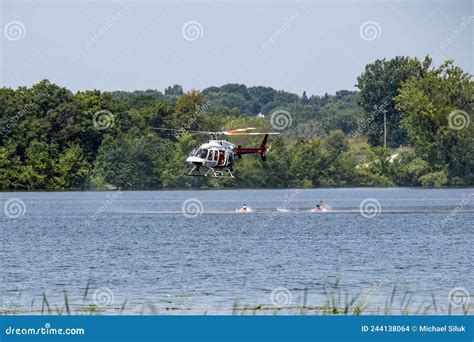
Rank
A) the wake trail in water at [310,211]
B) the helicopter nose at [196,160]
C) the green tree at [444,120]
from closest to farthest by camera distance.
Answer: the helicopter nose at [196,160] → the wake trail in water at [310,211] → the green tree at [444,120]

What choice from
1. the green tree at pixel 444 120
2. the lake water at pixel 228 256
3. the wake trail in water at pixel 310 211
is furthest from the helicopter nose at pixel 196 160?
the green tree at pixel 444 120

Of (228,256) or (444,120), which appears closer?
(228,256)

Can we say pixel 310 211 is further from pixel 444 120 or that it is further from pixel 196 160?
pixel 196 160

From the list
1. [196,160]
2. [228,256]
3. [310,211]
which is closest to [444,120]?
[310,211]

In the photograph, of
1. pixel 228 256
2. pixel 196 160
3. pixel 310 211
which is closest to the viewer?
pixel 196 160

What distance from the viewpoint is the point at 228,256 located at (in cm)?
7725

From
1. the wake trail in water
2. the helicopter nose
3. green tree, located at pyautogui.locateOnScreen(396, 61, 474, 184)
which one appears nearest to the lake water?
the wake trail in water

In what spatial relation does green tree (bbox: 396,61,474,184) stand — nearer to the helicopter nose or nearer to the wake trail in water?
the wake trail in water

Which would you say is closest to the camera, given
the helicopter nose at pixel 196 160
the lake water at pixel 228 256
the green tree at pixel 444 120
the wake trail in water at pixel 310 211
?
the lake water at pixel 228 256

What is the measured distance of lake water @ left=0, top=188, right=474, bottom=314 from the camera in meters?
52.3

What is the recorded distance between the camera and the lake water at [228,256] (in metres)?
52.3

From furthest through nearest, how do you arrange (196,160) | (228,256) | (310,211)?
(310,211)
(228,256)
(196,160)

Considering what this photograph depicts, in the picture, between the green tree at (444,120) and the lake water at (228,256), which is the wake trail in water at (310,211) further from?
the green tree at (444,120)
